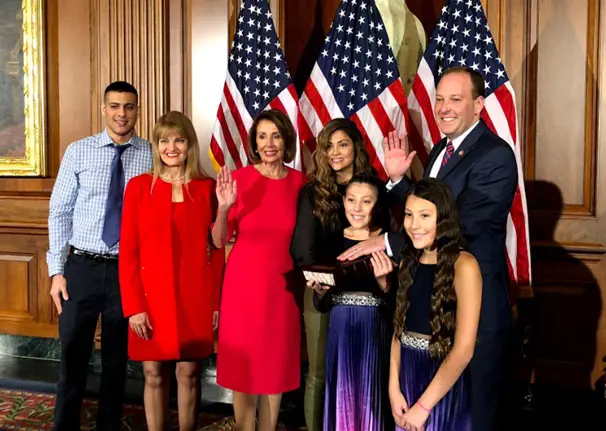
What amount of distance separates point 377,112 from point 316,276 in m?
1.78

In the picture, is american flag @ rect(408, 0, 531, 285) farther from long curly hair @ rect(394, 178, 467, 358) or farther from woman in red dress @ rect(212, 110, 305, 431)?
long curly hair @ rect(394, 178, 467, 358)

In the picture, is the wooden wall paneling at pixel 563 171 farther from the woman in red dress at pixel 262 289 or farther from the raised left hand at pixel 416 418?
the raised left hand at pixel 416 418

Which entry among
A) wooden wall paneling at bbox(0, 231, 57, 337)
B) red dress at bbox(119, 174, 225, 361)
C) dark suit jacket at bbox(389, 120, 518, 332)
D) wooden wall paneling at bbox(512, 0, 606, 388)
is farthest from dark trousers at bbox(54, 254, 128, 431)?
wooden wall paneling at bbox(512, 0, 606, 388)

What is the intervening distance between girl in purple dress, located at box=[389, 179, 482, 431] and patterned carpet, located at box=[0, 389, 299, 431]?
1800 mm

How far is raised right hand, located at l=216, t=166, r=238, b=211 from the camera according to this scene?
308 cm

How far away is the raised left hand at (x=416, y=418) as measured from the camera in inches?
91.8

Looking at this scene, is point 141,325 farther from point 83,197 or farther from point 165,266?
point 83,197

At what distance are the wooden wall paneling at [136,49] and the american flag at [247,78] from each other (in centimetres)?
83

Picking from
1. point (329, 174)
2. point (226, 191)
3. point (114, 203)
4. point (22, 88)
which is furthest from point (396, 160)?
point (22, 88)

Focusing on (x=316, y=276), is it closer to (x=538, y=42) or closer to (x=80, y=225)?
(x=80, y=225)

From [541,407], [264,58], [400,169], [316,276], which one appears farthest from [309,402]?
[264,58]

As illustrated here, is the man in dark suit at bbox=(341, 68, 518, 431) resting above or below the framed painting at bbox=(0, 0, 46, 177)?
below

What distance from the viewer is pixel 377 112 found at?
14.1 ft

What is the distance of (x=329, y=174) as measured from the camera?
3.15 meters
